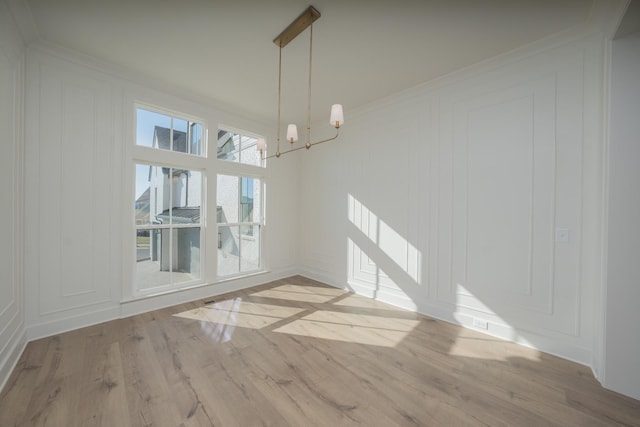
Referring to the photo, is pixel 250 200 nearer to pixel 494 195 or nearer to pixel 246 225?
pixel 246 225

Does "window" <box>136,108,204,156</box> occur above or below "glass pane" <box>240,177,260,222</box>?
above

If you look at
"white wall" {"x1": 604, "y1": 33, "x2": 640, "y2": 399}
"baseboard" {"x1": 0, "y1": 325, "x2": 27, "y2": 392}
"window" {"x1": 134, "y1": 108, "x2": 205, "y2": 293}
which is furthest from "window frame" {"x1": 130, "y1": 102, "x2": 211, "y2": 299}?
"white wall" {"x1": 604, "y1": 33, "x2": 640, "y2": 399}

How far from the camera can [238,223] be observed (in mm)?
4289

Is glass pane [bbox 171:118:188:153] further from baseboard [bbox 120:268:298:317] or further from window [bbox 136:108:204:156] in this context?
baseboard [bbox 120:268:298:317]

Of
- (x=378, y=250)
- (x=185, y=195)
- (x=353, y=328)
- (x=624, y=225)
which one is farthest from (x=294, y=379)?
(x=185, y=195)

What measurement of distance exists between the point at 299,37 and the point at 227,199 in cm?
261

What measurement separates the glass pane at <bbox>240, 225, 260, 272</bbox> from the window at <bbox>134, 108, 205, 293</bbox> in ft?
2.42

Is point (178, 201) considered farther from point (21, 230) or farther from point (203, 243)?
point (21, 230)

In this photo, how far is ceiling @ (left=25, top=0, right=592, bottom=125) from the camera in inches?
80.4

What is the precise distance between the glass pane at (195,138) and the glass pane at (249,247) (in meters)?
1.39

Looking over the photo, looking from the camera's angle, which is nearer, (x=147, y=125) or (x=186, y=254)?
(x=147, y=125)

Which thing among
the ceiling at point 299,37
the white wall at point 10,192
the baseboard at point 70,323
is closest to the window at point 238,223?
the baseboard at point 70,323

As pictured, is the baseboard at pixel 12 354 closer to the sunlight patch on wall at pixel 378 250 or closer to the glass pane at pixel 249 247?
the glass pane at pixel 249 247

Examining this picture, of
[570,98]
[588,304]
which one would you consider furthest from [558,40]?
[588,304]
